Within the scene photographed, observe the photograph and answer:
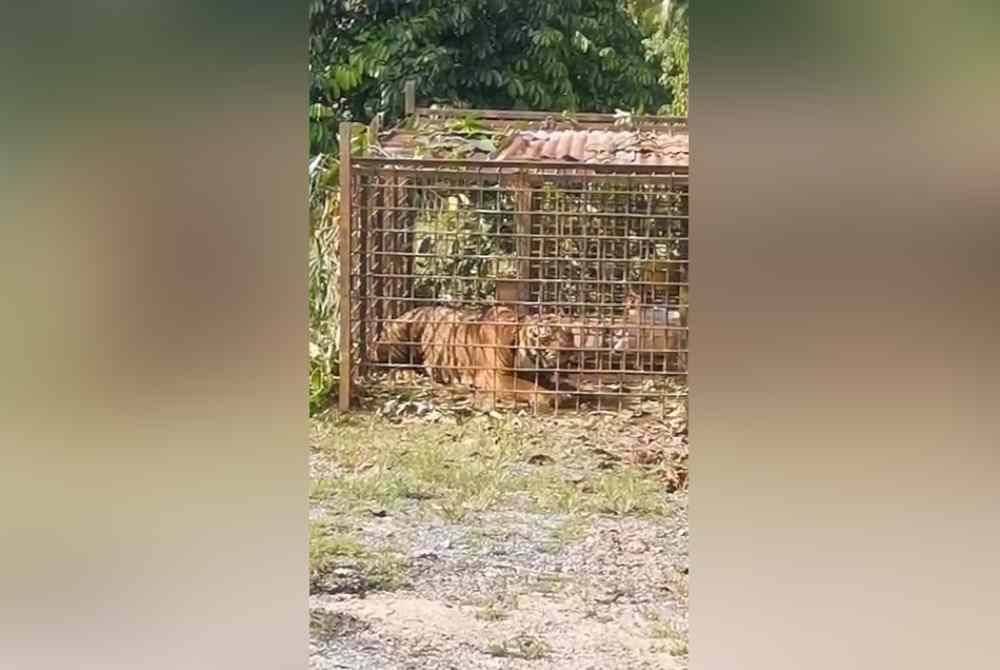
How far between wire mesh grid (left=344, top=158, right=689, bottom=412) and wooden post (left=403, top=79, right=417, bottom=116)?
73cm

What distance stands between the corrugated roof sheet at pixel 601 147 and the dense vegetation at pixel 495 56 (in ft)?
2.44

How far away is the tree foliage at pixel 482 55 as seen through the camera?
5.54m

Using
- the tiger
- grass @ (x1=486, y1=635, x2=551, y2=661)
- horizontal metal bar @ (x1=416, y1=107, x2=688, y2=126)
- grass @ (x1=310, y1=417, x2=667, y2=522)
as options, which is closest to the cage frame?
the tiger

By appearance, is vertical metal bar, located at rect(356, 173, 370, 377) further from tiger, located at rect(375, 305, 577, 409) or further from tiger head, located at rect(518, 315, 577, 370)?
tiger head, located at rect(518, 315, 577, 370)

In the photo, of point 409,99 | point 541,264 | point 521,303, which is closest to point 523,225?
point 541,264

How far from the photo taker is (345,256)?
4371mm

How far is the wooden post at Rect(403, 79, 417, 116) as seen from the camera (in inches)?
203

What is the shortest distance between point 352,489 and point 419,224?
1149mm

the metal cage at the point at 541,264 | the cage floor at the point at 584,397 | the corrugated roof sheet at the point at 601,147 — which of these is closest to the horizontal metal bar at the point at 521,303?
the metal cage at the point at 541,264

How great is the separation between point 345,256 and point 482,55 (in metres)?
1.70

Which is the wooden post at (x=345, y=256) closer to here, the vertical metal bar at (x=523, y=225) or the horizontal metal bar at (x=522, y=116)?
the vertical metal bar at (x=523, y=225)
